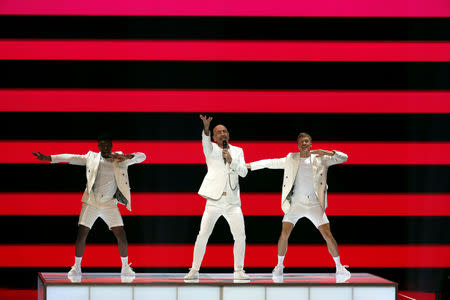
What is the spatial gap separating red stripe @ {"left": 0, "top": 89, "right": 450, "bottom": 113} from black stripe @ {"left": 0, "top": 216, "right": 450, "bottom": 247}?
1.29 metres

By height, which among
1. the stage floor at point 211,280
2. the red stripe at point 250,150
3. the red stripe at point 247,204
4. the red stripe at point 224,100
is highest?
the red stripe at point 224,100

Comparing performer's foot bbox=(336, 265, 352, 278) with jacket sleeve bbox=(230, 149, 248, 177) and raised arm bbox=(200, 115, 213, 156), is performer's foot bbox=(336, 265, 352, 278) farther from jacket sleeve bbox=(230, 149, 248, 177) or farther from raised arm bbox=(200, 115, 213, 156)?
raised arm bbox=(200, 115, 213, 156)

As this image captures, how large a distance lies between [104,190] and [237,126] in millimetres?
1861

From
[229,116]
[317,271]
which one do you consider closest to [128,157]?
[229,116]

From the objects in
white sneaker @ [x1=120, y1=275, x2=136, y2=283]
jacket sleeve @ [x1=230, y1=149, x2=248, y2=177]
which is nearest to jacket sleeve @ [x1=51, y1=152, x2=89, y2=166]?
white sneaker @ [x1=120, y1=275, x2=136, y2=283]

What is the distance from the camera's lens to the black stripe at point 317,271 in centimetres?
790

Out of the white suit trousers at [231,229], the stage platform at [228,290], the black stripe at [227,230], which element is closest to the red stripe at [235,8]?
the black stripe at [227,230]

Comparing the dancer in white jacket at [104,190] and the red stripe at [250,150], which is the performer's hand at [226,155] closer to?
the dancer in white jacket at [104,190]

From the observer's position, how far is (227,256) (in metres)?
Result: 8.01

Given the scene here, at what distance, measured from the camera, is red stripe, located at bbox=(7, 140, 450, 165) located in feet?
26.1

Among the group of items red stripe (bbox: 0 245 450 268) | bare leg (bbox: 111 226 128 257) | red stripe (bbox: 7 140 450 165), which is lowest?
red stripe (bbox: 0 245 450 268)

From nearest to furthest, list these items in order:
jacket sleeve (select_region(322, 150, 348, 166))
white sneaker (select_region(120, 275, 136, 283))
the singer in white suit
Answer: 1. white sneaker (select_region(120, 275, 136, 283))
2. the singer in white suit
3. jacket sleeve (select_region(322, 150, 348, 166))

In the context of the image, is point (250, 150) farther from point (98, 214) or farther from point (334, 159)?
point (98, 214)

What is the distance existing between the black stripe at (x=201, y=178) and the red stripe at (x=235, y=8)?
1.83m
